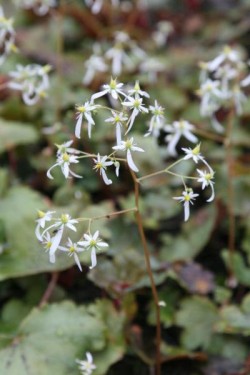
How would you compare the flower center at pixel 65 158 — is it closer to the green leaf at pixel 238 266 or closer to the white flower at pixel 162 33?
the green leaf at pixel 238 266

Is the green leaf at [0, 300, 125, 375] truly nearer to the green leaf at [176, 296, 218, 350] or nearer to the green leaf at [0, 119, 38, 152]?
the green leaf at [176, 296, 218, 350]

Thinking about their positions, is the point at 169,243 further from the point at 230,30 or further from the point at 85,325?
the point at 230,30

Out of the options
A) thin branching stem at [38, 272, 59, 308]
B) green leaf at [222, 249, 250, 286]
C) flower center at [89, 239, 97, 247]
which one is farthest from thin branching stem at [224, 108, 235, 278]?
flower center at [89, 239, 97, 247]

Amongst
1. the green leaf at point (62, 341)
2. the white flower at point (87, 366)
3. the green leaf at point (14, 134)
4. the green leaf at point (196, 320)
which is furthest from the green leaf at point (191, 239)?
the green leaf at point (14, 134)

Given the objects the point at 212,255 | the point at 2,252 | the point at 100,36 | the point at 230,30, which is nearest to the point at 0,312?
the point at 2,252

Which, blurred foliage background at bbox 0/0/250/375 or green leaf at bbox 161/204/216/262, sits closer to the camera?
blurred foliage background at bbox 0/0/250/375

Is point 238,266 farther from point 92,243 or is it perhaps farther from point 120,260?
point 92,243
